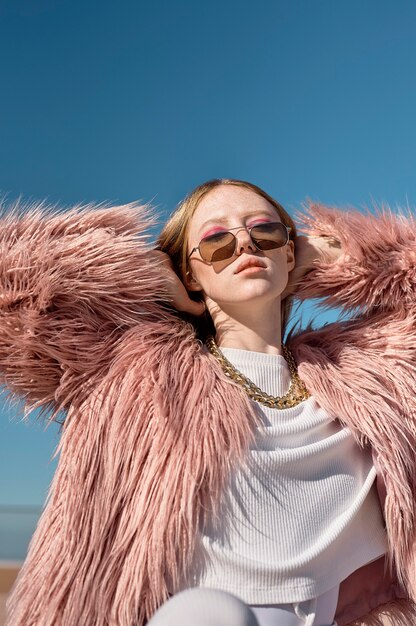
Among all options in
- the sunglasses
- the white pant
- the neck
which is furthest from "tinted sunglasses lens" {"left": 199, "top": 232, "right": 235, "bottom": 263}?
the white pant

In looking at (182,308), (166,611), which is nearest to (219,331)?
(182,308)

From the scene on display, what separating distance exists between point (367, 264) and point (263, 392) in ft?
1.25

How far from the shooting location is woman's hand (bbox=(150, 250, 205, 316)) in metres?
1.26

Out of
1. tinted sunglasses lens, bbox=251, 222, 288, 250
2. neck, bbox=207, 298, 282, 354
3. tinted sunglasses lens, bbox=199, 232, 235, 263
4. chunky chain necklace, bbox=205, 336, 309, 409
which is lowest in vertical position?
chunky chain necklace, bbox=205, 336, 309, 409

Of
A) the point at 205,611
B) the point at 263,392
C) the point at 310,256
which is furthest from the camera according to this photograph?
the point at 310,256

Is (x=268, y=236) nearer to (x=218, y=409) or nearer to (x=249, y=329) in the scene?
(x=249, y=329)

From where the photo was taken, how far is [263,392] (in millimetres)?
1169

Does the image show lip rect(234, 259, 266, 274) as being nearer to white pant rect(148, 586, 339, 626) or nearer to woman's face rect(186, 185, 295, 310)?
woman's face rect(186, 185, 295, 310)

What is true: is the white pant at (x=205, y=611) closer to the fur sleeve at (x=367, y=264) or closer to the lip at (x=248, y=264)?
the lip at (x=248, y=264)

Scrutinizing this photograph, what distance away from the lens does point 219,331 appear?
129 cm

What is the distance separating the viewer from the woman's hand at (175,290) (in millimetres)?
1255

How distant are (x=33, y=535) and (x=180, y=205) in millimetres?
736

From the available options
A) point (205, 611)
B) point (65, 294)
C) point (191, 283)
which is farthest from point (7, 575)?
point (205, 611)

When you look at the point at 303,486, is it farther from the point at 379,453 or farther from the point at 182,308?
the point at 182,308
